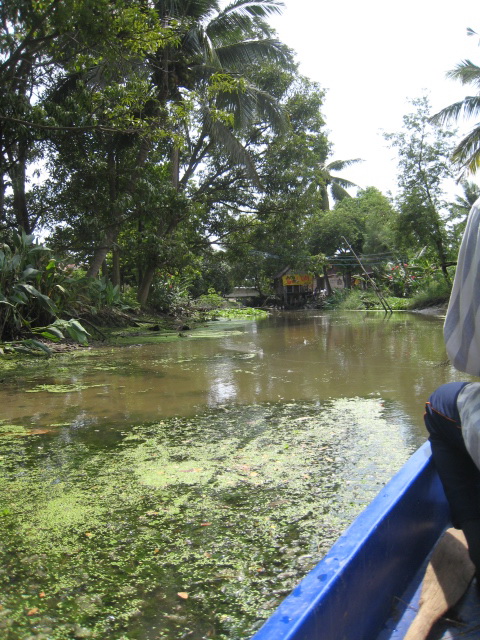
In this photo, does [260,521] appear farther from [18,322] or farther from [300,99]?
[300,99]

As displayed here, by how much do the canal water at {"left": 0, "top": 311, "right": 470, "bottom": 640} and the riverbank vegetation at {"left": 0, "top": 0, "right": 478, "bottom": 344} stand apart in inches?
121

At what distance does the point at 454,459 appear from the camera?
1641mm

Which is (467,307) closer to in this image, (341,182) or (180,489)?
(180,489)

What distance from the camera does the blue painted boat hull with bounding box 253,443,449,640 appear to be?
0.99 meters

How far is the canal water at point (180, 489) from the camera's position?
1716 millimetres

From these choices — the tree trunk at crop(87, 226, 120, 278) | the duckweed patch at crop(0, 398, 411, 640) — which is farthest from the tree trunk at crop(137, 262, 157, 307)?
the duckweed patch at crop(0, 398, 411, 640)

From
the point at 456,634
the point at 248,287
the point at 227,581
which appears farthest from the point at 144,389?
the point at 248,287

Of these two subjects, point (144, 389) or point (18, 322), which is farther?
point (18, 322)

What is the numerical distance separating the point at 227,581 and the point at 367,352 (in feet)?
22.3

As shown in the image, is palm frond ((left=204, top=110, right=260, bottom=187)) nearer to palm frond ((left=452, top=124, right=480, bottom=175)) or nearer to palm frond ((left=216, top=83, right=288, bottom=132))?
palm frond ((left=216, top=83, right=288, bottom=132))

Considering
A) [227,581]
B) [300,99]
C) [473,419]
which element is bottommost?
[227,581]

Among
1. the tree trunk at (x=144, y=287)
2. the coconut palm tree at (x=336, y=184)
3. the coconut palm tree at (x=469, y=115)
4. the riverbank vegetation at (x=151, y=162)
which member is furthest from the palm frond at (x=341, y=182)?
the tree trunk at (x=144, y=287)

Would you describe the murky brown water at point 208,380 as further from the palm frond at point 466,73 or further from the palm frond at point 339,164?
the palm frond at point 339,164

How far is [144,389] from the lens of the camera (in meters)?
5.42
